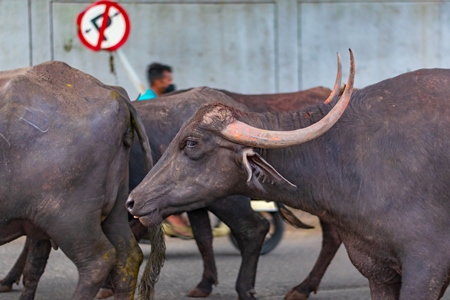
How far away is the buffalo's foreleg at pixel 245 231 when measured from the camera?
7688 millimetres

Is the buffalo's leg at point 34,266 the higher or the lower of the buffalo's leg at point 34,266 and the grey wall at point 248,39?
the lower

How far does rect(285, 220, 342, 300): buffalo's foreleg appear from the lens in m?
8.02

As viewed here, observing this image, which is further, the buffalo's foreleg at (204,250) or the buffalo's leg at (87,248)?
the buffalo's foreleg at (204,250)

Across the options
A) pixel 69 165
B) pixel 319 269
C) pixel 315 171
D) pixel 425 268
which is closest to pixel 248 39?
pixel 319 269

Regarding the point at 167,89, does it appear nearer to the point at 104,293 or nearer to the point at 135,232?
the point at 135,232

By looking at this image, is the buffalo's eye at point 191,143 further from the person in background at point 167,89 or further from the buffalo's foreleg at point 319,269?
the person in background at point 167,89

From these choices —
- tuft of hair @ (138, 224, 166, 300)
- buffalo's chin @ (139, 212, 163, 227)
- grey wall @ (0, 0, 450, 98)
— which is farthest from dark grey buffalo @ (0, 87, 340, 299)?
grey wall @ (0, 0, 450, 98)

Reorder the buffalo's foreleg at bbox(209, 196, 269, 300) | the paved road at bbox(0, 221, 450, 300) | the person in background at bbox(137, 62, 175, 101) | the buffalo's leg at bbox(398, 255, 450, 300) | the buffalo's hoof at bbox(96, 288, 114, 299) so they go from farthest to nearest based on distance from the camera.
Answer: the person in background at bbox(137, 62, 175, 101) → the paved road at bbox(0, 221, 450, 300) → the buffalo's hoof at bbox(96, 288, 114, 299) → the buffalo's foreleg at bbox(209, 196, 269, 300) → the buffalo's leg at bbox(398, 255, 450, 300)

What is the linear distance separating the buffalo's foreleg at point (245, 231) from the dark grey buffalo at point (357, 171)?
6.37 ft

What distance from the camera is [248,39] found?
12.3 metres

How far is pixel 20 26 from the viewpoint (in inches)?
466

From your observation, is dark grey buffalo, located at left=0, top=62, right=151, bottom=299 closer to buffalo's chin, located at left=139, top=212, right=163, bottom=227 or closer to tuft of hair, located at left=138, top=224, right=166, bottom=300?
tuft of hair, located at left=138, top=224, right=166, bottom=300

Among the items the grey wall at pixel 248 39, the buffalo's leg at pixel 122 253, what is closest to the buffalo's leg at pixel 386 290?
the buffalo's leg at pixel 122 253

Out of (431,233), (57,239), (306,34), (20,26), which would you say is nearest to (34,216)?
(57,239)
